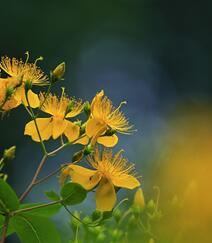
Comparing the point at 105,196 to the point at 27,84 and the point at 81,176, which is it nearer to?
the point at 81,176

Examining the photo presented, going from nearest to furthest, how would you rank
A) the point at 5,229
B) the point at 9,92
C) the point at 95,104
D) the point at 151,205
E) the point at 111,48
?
the point at 5,229 → the point at 9,92 → the point at 95,104 → the point at 151,205 → the point at 111,48

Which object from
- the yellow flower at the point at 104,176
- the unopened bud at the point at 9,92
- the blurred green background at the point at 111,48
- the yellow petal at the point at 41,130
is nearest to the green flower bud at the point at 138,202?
the yellow flower at the point at 104,176

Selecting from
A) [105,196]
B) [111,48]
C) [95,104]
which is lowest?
[111,48]

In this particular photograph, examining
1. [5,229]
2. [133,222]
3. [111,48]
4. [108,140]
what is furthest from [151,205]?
[111,48]

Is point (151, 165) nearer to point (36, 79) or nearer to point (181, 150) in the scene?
point (181, 150)

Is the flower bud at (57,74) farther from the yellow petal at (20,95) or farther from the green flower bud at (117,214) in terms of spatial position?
the green flower bud at (117,214)

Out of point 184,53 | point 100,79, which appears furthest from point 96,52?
point 184,53

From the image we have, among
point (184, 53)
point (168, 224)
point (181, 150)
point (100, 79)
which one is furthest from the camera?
point (184, 53)
